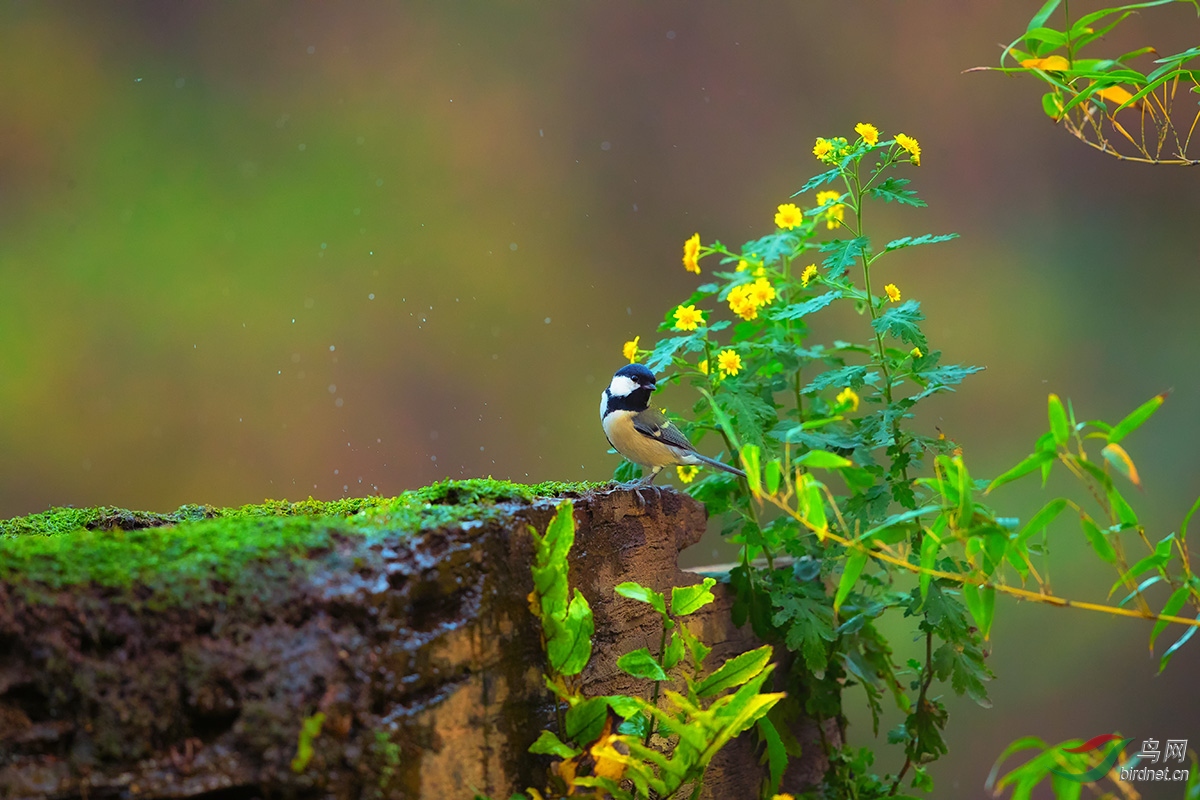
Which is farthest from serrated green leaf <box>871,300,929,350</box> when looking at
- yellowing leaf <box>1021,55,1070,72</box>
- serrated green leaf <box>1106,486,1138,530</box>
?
serrated green leaf <box>1106,486,1138,530</box>

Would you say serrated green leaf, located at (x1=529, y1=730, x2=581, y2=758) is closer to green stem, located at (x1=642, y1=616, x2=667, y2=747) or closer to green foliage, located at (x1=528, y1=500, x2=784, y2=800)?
green foliage, located at (x1=528, y1=500, x2=784, y2=800)

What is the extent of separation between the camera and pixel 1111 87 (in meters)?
1.75

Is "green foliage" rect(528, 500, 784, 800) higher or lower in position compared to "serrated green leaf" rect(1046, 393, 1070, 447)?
lower

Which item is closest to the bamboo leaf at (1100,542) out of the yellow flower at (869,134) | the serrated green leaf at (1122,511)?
the serrated green leaf at (1122,511)

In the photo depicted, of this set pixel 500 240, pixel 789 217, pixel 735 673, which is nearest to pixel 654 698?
pixel 735 673

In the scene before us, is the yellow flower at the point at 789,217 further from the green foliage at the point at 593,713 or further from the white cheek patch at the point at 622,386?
the green foliage at the point at 593,713

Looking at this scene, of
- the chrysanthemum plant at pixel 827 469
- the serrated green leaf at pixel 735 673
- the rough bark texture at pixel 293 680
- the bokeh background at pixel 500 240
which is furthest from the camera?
the bokeh background at pixel 500 240

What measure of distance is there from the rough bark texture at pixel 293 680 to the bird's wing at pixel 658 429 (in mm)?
803

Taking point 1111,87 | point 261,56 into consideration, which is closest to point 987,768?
point 1111,87

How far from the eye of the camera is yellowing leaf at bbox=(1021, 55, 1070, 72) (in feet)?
5.41

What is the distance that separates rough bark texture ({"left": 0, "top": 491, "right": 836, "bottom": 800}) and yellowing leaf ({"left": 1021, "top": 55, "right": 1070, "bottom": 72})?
129 centimetres

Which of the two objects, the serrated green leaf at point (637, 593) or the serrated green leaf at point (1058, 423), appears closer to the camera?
the serrated green leaf at point (1058, 423)

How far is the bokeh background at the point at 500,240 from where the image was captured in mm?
4012

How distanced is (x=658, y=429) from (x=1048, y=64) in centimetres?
118
